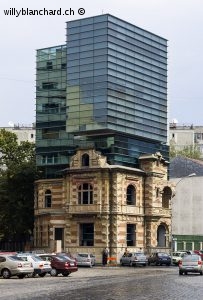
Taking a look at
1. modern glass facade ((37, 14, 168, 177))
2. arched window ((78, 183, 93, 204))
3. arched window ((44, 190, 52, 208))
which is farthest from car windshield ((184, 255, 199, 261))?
arched window ((44, 190, 52, 208))

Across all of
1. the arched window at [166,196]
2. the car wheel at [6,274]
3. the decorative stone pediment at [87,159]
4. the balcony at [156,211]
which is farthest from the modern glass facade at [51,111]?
the car wheel at [6,274]

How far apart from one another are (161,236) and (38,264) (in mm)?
37706

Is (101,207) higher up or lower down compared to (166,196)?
lower down

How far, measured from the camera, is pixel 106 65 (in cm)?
7356

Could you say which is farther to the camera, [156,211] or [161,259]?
[156,211]

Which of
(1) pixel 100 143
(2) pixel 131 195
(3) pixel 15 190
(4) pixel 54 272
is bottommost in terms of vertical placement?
(4) pixel 54 272

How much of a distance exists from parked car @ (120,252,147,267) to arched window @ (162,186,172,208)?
602 inches

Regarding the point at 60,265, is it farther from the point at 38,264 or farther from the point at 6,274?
the point at 6,274

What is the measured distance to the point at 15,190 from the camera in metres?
82.1

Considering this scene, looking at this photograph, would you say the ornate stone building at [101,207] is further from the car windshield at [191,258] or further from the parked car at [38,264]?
the parked car at [38,264]

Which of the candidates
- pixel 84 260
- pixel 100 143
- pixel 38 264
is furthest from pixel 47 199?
pixel 38 264

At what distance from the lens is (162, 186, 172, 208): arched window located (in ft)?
264

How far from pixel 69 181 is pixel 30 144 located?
42.9 feet

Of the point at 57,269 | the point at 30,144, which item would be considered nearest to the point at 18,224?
the point at 30,144
